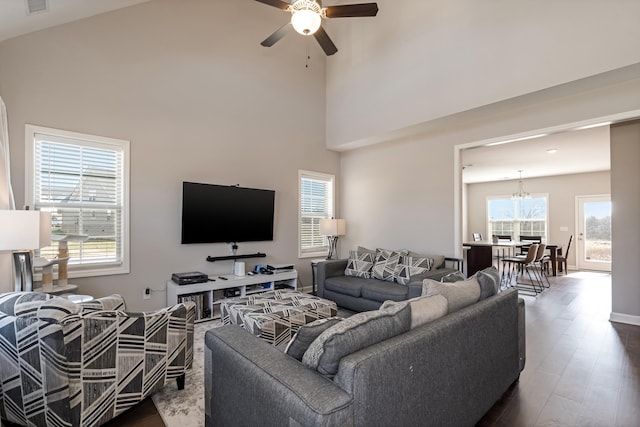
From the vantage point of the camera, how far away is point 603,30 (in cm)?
303

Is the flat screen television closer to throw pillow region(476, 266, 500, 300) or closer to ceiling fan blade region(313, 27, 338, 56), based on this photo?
ceiling fan blade region(313, 27, 338, 56)

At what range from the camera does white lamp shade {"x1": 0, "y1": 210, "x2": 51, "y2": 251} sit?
93.3 inches

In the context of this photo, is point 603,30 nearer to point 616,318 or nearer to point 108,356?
point 616,318

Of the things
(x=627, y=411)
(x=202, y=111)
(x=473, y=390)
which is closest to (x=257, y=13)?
(x=202, y=111)

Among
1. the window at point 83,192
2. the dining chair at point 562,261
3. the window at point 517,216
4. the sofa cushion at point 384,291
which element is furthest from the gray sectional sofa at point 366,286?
the window at point 517,216

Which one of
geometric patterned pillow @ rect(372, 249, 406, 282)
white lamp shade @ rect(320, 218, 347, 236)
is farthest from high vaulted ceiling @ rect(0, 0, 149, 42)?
geometric patterned pillow @ rect(372, 249, 406, 282)

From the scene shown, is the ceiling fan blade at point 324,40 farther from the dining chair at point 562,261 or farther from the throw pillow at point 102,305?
the dining chair at point 562,261

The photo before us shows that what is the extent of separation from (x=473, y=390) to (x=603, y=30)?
352cm

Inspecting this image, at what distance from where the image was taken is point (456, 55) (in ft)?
13.4

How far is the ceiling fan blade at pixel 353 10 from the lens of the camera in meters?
3.13

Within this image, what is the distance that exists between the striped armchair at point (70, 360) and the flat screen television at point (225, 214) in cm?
227

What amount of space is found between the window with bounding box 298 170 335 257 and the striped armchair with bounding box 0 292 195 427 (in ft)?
12.2

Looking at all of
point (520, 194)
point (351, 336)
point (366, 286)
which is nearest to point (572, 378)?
point (366, 286)

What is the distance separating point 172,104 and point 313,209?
289 centimetres
